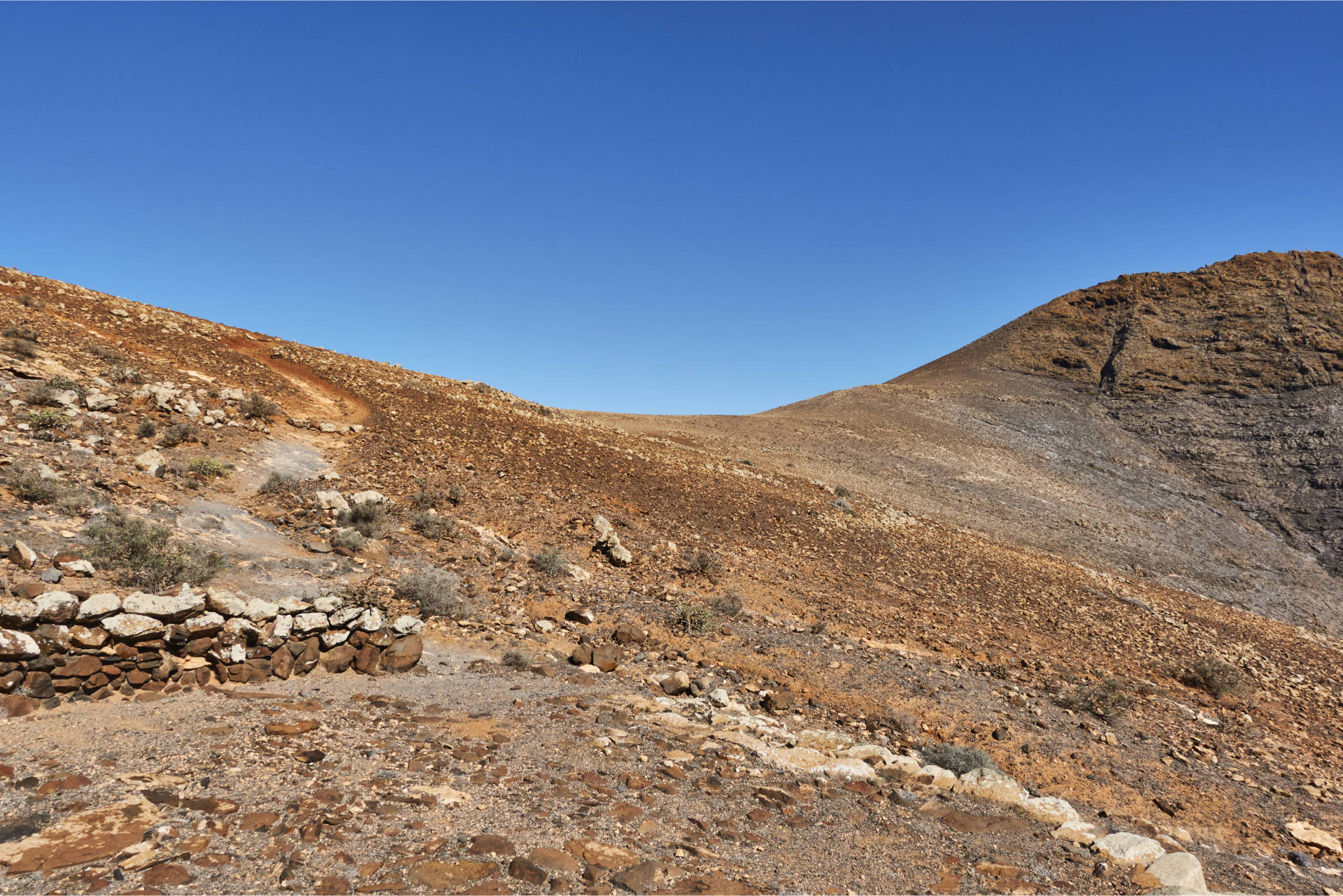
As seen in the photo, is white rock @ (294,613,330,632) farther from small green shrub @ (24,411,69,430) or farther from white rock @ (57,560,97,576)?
small green shrub @ (24,411,69,430)

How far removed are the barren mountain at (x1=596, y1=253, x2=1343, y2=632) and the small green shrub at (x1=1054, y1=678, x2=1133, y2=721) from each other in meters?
11.5

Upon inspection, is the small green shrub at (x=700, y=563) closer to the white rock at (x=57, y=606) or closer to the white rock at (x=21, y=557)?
the white rock at (x=57, y=606)

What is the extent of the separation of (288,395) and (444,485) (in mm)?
4761

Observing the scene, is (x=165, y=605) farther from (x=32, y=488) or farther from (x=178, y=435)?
(x=178, y=435)

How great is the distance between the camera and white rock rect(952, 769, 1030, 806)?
19.3 feet

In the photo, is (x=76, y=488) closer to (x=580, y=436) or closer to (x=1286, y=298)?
(x=580, y=436)

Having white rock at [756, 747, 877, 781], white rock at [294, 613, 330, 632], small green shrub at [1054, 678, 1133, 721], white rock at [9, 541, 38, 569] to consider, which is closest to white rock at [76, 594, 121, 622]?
white rock at [9, 541, 38, 569]

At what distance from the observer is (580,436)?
661 inches

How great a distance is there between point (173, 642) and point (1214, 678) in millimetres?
14873

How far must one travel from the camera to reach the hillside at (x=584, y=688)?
159 inches

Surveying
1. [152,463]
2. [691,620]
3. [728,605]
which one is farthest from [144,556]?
[728,605]

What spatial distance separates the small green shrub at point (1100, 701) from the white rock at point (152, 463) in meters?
12.8

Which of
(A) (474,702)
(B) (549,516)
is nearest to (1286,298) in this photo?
(B) (549,516)

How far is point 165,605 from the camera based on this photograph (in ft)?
18.3
